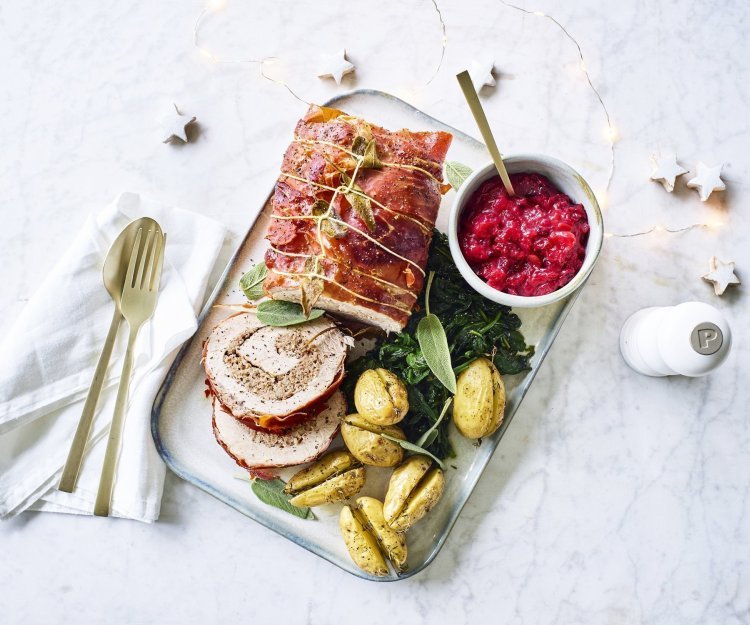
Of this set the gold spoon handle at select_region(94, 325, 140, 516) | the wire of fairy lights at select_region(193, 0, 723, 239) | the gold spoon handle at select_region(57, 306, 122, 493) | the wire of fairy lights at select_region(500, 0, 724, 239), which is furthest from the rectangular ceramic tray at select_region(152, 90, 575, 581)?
the wire of fairy lights at select_region(500, 0, 724, 239)

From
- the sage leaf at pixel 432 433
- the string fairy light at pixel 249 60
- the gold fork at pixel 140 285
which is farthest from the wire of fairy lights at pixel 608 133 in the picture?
the gold fork at pixel 140 285

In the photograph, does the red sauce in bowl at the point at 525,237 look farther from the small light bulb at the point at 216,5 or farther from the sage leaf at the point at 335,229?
the small light bulb at the point at 216,5

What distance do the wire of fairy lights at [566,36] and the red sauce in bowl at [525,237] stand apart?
1.76ft

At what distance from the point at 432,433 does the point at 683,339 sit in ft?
2.91

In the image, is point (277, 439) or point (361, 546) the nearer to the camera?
point (361, 546)

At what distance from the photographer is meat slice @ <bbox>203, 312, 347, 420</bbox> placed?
7.64 feet

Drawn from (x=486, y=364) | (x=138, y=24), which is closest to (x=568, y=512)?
(x=486, y=364)

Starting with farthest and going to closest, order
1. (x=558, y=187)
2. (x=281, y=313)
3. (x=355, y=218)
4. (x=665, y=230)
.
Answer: (x=665, y=230)
(x=281, y=313)
(x=558, y=187)
(x=355, y=218)

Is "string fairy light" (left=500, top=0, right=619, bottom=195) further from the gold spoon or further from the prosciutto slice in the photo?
the gold spoon

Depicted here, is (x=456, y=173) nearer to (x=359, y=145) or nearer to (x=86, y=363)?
(x=359, y=145)

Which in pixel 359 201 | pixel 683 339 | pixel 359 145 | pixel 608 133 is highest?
pixel 359 145

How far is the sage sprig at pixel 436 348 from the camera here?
7.28 ft

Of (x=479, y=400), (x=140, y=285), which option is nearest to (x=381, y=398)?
(x=479, y=400)

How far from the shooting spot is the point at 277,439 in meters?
2.38
